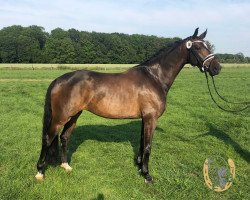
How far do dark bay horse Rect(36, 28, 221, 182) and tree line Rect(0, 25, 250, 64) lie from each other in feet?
245

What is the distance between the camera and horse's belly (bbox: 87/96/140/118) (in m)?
6.21

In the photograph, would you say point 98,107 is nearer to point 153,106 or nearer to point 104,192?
point 153,106

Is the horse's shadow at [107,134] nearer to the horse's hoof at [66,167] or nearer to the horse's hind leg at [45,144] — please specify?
the horse's hoof at [66,167]

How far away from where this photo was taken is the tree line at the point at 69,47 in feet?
275

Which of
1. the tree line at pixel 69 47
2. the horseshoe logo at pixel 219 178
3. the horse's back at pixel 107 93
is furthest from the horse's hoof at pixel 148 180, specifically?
the tree line at pixel 69 47

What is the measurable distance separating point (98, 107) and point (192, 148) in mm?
3514

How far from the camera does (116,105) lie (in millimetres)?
6215

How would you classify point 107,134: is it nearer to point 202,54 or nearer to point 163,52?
point 163,52

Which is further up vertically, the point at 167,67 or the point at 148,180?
the point at 167,67

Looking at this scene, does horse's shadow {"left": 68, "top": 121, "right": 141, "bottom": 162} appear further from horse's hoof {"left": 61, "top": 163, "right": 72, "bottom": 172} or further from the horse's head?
the horse's head

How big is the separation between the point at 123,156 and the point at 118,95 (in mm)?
2118

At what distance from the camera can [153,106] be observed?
20.3 ft

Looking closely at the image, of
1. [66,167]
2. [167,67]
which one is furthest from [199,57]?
[66,167]

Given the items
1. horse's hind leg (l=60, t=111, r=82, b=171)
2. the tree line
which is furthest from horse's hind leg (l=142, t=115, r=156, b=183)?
the tree line
